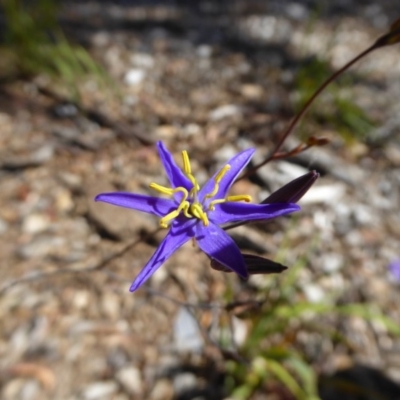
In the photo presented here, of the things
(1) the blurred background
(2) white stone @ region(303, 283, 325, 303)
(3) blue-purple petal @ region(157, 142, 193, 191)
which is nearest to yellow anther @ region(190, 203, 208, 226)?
(3) blue-purple petal @ region(157, 142, 193, 191)

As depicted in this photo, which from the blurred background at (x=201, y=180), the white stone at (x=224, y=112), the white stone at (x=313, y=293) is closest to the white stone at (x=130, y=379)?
the blurred background at (x=201, y=180)

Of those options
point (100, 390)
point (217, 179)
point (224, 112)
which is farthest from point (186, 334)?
point (224, 112)

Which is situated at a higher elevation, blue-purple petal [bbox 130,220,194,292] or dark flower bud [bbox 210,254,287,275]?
blue-purple petal [bbox 130,220,194,292]

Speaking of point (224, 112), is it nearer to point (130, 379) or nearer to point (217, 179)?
point (130, 379)

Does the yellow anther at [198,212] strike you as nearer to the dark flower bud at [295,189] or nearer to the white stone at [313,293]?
the dark flower bud at [295,189]

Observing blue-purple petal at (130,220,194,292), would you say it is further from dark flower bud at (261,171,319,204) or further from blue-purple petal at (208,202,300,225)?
dark flower bud at (261,171,319,204)

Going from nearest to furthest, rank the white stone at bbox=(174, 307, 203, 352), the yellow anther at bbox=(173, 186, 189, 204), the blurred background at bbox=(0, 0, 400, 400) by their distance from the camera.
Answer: the yellow anther at bbox=(173, 186, 189, 204) → the blurred background at bbox=(0, 0, 400, 400) → the white stone at bbox=(174, 307, 203, 352)

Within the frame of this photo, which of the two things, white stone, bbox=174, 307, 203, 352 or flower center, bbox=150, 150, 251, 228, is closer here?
flower center, bbox=150, 150, 251, 228
